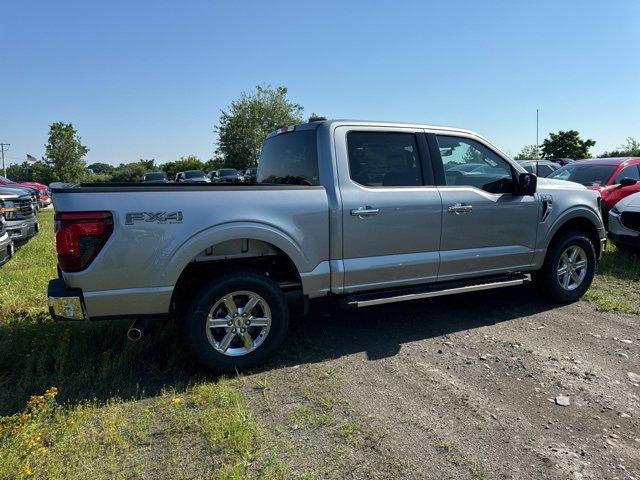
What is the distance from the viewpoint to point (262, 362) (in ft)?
13.4

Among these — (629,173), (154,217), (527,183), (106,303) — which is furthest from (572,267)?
(629,173)

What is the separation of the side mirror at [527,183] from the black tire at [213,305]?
290 cm

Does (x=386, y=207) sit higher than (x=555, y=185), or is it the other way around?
(x=555, y=185)

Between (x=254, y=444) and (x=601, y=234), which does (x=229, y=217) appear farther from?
(x=601, y=234)

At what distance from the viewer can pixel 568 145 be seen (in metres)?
41.0

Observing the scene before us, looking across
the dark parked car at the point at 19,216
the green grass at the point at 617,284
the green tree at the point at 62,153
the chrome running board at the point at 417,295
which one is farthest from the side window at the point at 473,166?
the green tree at the point at 62,153

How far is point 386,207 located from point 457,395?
170cm

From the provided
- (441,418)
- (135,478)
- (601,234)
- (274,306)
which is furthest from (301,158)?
(601,234)

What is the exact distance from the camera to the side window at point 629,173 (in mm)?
9848

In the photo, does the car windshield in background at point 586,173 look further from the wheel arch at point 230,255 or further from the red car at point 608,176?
the wheel arch at point 230,255

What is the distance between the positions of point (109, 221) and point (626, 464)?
11.9ft

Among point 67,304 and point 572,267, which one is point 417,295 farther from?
point 67,304

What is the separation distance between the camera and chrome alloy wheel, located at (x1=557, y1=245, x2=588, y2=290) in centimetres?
581

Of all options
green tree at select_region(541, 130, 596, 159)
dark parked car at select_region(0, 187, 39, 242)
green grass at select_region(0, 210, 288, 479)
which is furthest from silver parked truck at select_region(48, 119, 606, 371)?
green tree at select_region(541, 130, 596, 159)
